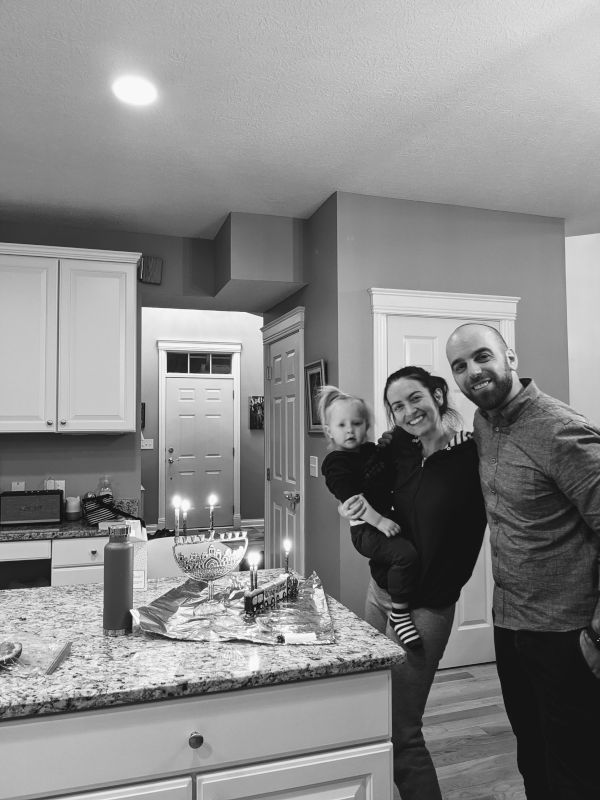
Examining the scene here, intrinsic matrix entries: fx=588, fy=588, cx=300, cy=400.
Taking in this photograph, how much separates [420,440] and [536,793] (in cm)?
119

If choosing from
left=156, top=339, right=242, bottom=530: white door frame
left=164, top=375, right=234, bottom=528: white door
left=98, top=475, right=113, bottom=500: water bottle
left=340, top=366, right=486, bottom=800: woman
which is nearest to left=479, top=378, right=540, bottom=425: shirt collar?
left=340, top=366, right=486, bottom=800: woman

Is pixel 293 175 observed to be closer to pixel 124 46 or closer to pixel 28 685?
pixel 124 46

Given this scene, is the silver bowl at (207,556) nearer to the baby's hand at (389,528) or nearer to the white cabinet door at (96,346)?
the baby's hand at (389,528)

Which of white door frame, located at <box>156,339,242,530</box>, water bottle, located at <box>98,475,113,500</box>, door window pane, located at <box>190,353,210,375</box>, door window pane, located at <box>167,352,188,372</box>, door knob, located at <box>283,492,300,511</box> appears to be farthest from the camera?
door window pane, located at <box>190,353,210,375</box>

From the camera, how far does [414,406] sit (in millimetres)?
1698

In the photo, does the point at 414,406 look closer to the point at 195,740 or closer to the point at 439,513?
the point at 439,513

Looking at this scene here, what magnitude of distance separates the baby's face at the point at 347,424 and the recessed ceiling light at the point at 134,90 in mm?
1614

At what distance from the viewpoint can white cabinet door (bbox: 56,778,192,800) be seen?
118 centimetres

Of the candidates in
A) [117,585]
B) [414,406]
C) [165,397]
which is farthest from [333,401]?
[165,397]

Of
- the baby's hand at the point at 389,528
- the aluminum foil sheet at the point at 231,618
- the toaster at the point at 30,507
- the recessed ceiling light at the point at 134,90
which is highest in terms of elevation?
A: the recessed ceiling light at the point at 134,90

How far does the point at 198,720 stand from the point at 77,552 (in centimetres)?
246

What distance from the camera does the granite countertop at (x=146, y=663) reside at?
116 centimetres

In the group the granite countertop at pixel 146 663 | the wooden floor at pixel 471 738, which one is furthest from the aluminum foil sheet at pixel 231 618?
the wooden floor at pixel 471 738

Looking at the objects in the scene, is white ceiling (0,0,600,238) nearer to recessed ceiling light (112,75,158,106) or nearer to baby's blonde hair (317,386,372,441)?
recessed ceiling light (112,75,158,106)
